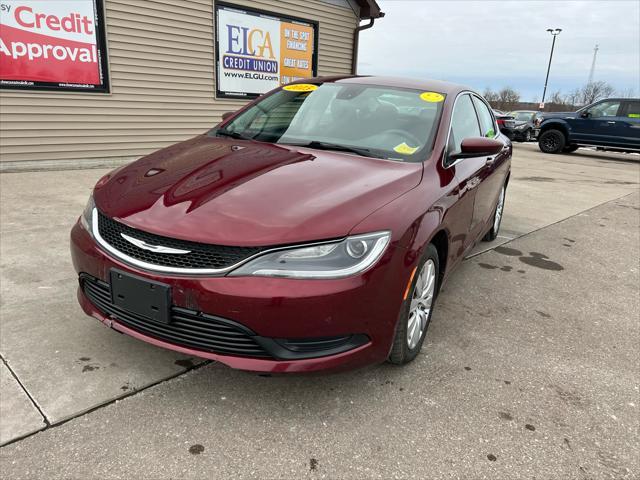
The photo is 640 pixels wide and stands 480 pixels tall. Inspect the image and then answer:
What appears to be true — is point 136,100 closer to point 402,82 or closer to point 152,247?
point 402,82

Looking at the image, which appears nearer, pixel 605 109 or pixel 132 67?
pixel 132 67

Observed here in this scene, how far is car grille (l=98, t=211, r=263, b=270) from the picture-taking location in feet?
6.53

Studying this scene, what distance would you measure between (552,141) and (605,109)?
1.85 m

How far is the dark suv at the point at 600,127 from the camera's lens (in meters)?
14.5

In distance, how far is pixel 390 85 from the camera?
3.53m

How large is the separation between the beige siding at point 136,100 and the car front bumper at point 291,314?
236 inches

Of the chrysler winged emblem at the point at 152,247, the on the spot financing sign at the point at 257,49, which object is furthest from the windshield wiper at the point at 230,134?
the on the spot financing sign at the point at 257,49

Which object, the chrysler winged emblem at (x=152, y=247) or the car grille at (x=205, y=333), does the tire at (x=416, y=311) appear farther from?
the chrysler winged emblem at (x=152, y=247)

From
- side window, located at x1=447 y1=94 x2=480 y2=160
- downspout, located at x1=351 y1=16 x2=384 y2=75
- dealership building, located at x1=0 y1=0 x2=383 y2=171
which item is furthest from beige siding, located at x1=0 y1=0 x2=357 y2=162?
side window, located at x1=447 y1=94 x2=480 y2=160

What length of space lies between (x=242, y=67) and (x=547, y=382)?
8.23 metres

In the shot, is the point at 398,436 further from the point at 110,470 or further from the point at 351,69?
the point at 351,69

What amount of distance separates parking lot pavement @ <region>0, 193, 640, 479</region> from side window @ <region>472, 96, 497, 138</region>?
178 centimetres

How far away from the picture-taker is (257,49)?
930 centimetres

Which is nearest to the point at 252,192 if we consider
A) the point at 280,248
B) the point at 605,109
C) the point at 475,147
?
the point at 280,248
